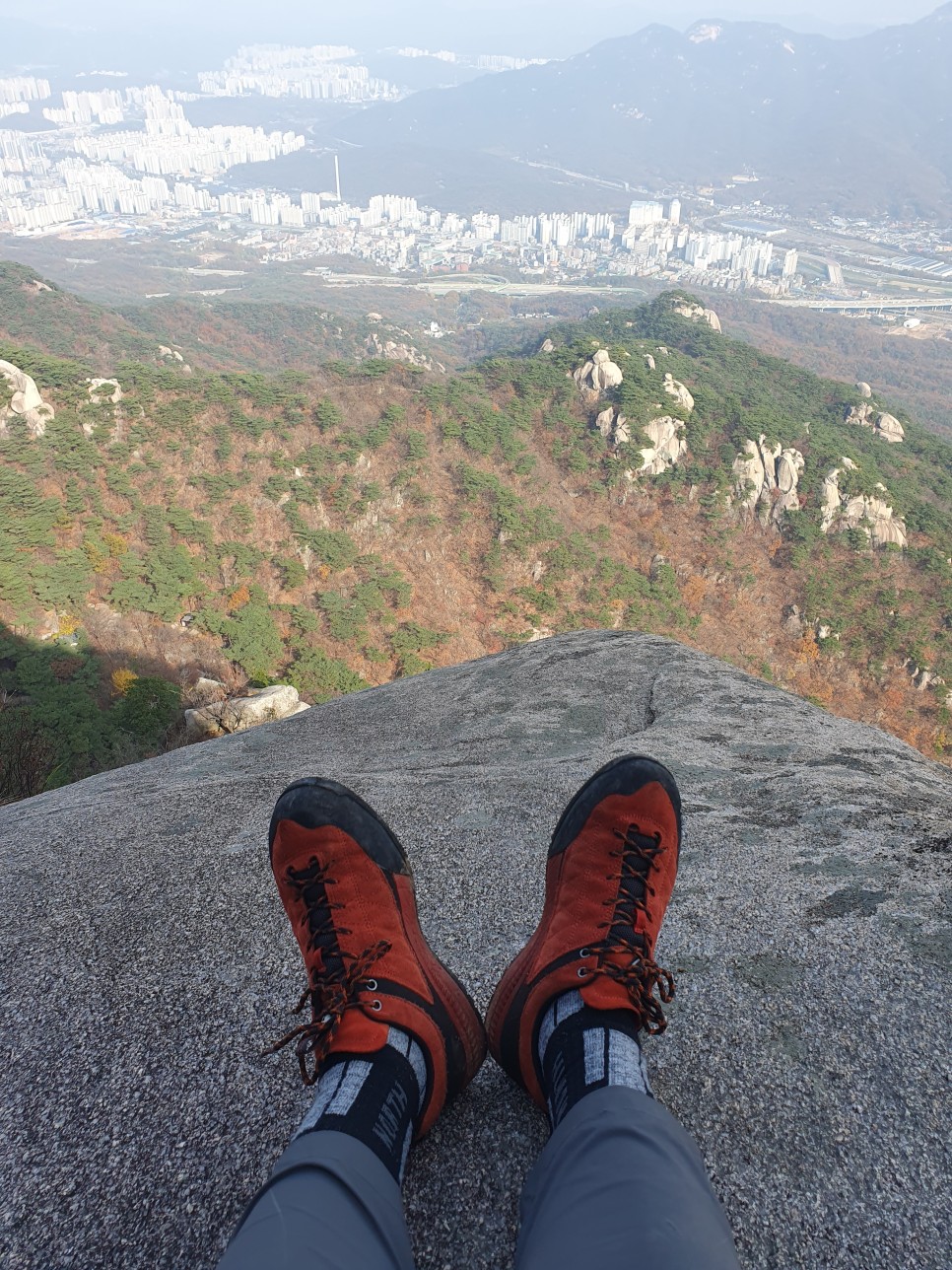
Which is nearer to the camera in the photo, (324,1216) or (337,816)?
(324,1216)

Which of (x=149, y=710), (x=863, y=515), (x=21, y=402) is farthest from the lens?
(x=863, y=515)

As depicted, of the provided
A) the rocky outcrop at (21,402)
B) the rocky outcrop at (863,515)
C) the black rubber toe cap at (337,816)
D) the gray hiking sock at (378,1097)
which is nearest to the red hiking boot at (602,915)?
the gray hiking sock at (378,1097)

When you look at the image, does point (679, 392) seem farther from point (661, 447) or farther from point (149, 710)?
point (149, 710)

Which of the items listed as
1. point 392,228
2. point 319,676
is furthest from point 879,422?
point 392,228

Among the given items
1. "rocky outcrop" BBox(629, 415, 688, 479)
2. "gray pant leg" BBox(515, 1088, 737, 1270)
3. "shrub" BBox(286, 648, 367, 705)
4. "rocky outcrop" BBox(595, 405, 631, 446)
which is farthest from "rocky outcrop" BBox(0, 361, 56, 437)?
"gray pant leg" BBox(515, 1088, 737, 1270)

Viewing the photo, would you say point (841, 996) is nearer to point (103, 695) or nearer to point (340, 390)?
point (103, 695)

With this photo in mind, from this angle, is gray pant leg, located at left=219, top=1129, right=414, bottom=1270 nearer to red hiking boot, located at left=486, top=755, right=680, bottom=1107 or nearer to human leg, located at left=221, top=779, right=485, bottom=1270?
human leg, located at left=221, top=779, right=485, bottom=1270
